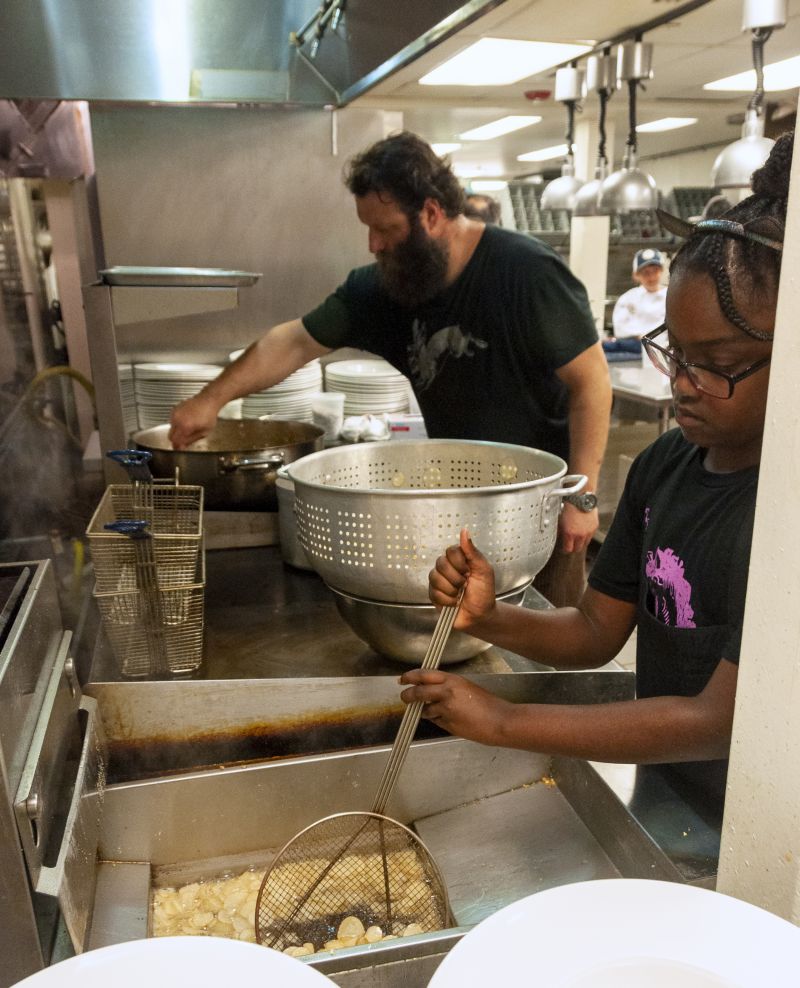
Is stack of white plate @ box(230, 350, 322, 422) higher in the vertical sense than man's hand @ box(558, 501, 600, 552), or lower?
higher

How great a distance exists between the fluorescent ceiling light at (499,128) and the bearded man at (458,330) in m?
4.54

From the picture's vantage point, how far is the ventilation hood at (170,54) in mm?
2895

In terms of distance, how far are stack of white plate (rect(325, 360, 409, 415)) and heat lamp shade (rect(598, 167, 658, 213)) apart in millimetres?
1581

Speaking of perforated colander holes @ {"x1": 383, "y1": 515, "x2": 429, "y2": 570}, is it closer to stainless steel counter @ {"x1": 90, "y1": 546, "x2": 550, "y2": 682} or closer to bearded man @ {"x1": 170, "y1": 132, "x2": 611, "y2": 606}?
stainless steel counter @ {"x1": 90, "y1": 546, "x2": 550, "y2": 682}

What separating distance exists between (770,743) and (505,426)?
1.72 meters

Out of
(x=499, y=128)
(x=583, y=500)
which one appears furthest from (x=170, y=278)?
(x=499, y=128)

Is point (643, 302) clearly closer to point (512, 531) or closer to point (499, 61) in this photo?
point (499, 61)

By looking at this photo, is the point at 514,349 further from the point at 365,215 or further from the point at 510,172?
the point at 510,172

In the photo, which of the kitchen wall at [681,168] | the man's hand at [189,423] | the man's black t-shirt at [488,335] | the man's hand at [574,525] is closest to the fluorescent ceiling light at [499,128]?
the man's black t-shirt at [488,335]

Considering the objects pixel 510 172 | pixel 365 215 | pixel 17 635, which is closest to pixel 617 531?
pixel 17 635

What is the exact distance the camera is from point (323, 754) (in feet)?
4.54

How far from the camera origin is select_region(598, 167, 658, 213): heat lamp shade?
4.10 meters

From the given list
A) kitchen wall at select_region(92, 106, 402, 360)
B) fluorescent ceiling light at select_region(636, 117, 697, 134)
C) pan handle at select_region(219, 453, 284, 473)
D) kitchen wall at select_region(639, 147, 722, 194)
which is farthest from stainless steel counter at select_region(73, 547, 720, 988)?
kitchen wall at select_region(639, 147, 722, 194)

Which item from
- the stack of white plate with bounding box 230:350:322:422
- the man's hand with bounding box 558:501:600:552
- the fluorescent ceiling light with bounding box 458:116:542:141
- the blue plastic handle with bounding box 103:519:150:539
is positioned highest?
the fluorescent ceiling light with bounding box 458:116:542:141
